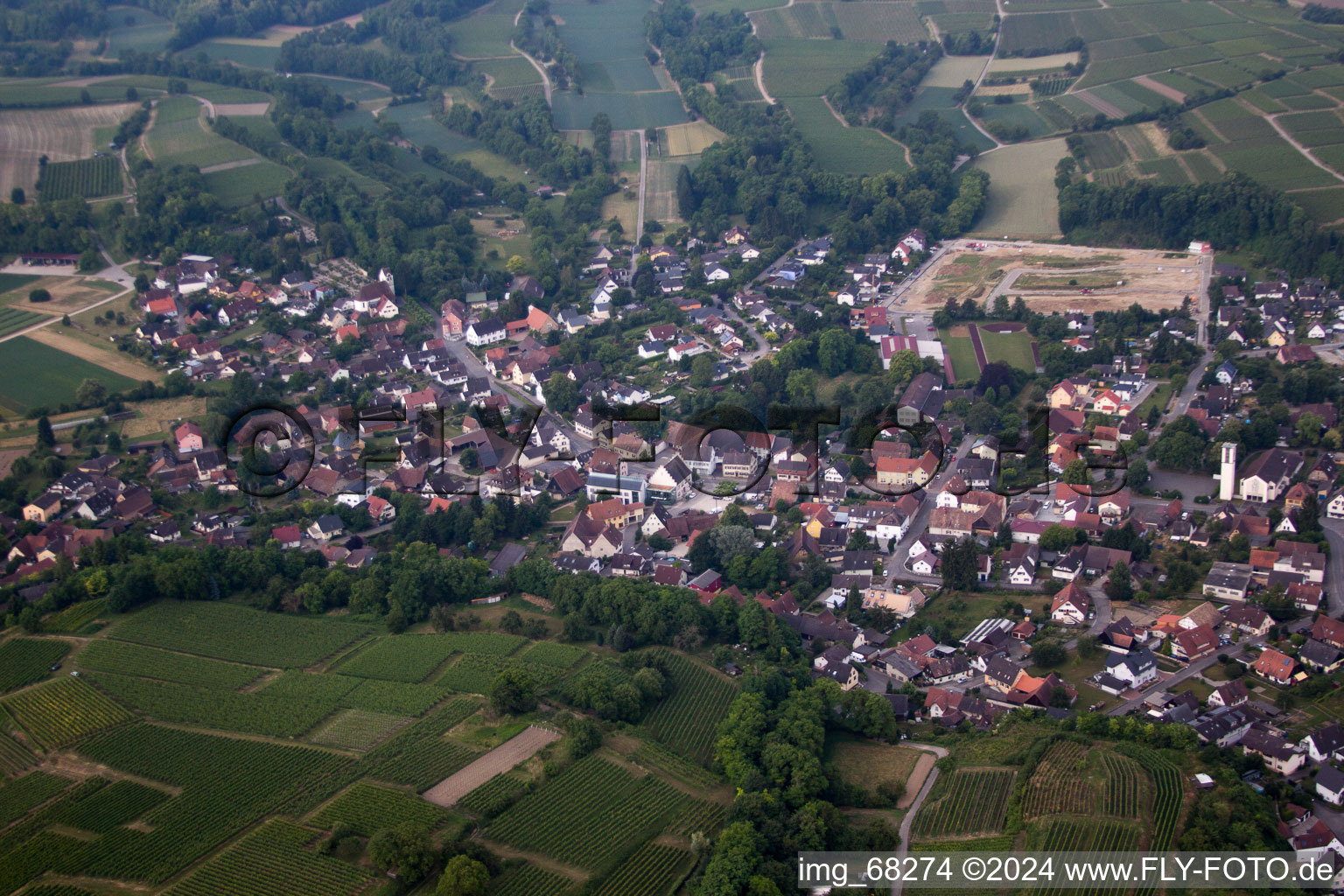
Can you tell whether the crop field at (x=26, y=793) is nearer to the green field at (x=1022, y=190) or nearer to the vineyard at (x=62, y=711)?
the vineyard at (x=62, y=711)

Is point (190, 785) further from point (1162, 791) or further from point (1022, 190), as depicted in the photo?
point (1022, 190)

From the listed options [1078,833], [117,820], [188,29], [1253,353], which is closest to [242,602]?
[117,820]

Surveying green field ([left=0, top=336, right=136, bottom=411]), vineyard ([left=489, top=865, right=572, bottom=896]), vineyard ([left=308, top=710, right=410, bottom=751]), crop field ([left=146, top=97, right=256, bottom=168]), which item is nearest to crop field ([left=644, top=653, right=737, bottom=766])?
vineyard ([left=489, top=865, right=572, bottom=896])

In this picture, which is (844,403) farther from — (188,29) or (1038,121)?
(188,29)

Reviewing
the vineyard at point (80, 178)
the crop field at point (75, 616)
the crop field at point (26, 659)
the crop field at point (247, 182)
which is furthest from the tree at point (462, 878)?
the vineyard at point (80, 178)

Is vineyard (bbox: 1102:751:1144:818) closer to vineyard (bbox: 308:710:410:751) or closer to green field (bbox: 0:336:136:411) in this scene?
vineyard (bbox: 308:710:410:751)

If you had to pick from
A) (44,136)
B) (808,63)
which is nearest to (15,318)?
(44,136)

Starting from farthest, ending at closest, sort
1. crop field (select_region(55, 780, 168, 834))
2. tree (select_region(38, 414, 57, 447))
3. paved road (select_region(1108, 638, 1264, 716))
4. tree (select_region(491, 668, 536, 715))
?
tree (select_region(38, 414, 57, 447)) → paved road (select_region(1108, 638, 1264, 716)) → tree (select_region(491, 668, 536, 715)) → crop field (select_region(55, 780, 168, 834))

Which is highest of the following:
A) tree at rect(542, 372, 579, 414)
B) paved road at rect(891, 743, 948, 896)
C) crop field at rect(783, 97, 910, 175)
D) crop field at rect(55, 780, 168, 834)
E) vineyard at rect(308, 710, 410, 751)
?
crop field at rect(783, 97, 910, 175)
